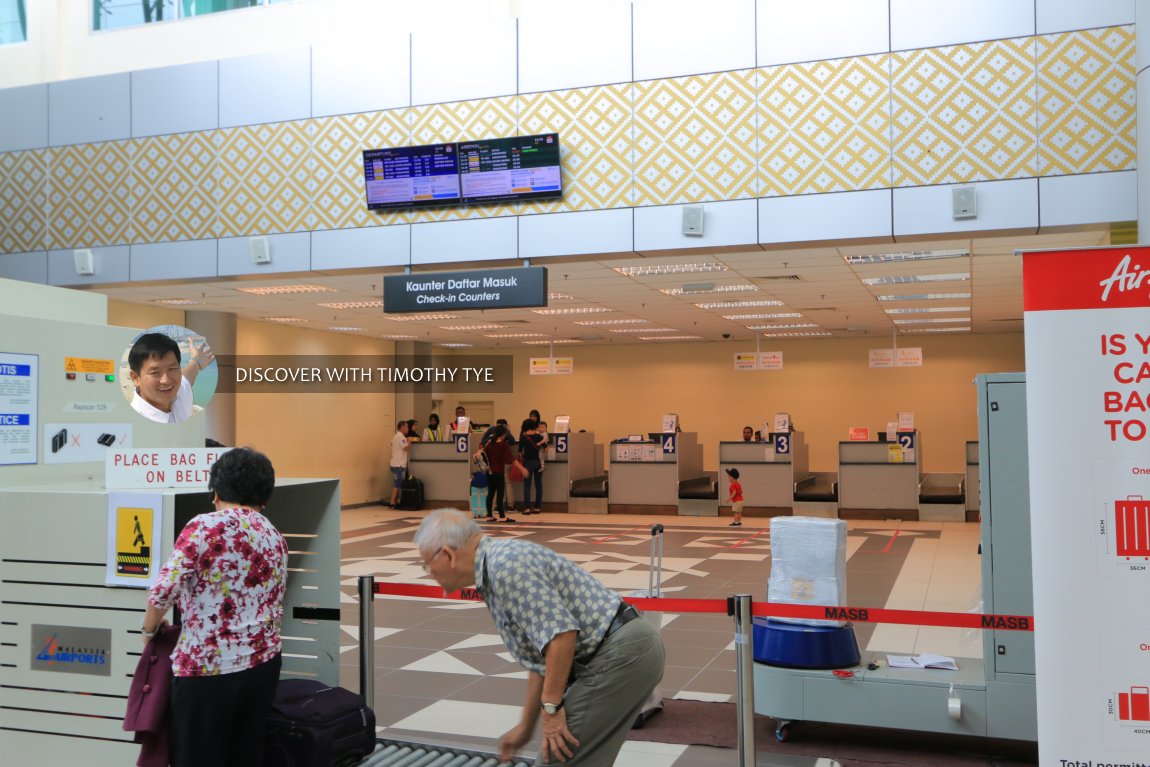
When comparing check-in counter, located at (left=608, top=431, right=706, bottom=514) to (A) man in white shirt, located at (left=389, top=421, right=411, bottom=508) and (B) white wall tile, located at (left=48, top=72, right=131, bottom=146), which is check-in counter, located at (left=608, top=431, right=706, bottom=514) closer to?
(A) man in white shirt, located at (left=389, top=421, right=411, bottom=508)

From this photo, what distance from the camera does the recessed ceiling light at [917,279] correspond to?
12736 millimetres

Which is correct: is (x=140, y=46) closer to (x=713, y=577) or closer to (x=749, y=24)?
(x=749, y=24)

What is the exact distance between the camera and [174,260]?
11.9m

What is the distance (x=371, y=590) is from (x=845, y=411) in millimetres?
20437

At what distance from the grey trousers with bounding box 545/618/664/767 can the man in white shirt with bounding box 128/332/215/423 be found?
245 centimetres

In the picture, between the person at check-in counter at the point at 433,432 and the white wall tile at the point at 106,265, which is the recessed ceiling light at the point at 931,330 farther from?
the white wall tile at the point at 106,265

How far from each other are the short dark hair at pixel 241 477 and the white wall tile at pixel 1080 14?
8.29 m

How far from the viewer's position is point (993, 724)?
4609mm

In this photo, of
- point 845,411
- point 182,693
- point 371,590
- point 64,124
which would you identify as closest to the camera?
point 182,693

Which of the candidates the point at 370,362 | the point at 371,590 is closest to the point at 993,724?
the point at 371,590

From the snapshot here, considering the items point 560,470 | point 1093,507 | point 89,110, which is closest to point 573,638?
point 1093,507

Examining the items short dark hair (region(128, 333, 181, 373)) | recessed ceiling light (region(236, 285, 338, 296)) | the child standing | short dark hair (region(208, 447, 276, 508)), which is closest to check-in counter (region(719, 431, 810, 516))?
the child standing

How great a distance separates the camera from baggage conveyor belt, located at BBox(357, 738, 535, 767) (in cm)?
430

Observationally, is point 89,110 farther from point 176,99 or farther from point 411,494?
point 411,494
